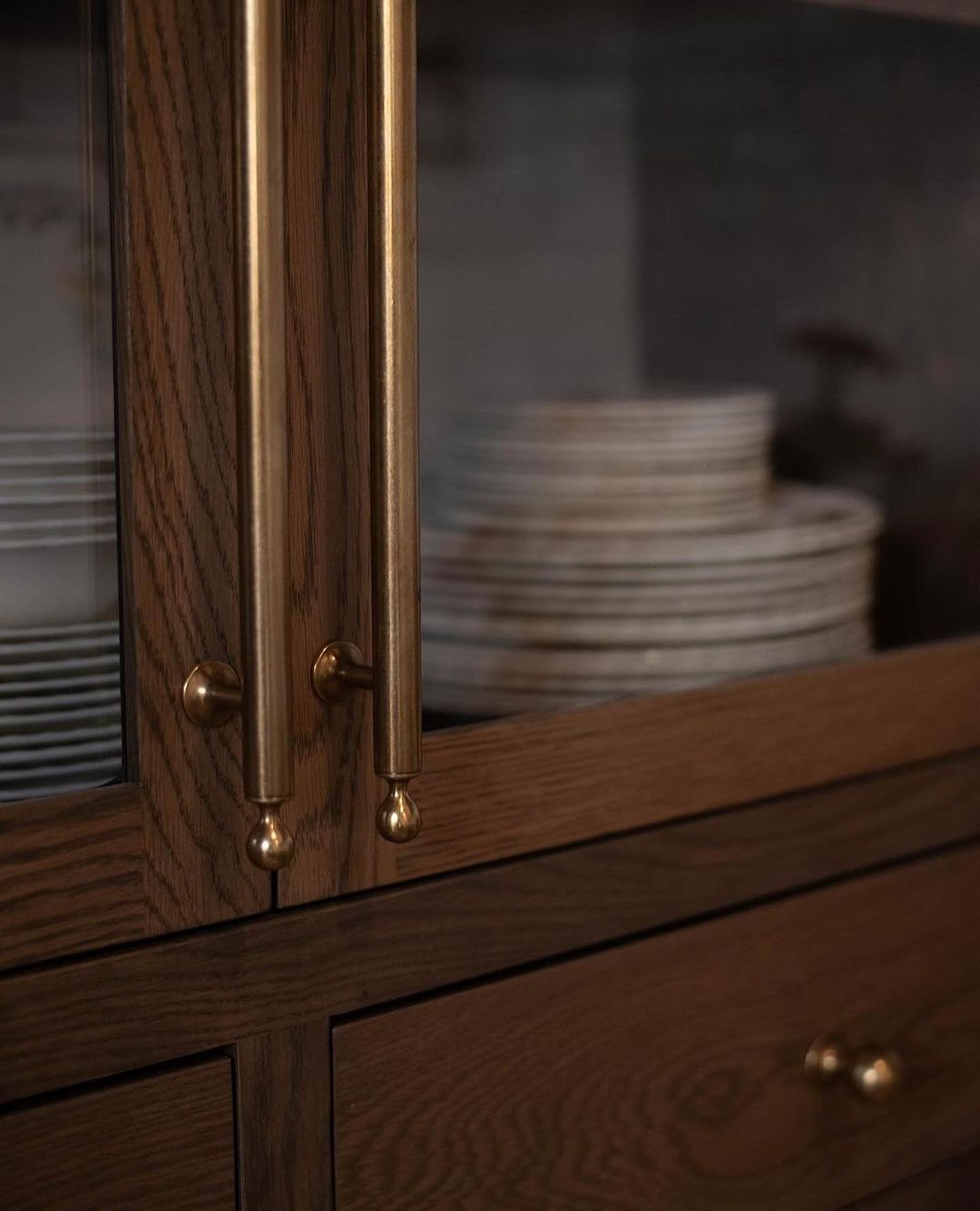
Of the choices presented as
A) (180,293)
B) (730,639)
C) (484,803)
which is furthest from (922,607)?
(180,293)

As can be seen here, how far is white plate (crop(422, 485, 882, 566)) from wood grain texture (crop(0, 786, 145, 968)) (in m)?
0.12

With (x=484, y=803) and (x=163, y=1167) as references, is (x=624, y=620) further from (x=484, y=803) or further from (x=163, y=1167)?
(x=163, y=1167)

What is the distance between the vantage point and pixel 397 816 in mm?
388

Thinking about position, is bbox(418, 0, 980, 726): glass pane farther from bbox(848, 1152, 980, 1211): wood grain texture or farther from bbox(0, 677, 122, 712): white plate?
bbox(848, 1152, 980, 1211): wood grain texture

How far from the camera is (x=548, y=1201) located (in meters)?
0.47

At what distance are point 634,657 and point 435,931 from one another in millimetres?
117

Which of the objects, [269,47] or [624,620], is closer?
[269,47]

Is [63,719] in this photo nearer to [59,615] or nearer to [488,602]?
[59,615]

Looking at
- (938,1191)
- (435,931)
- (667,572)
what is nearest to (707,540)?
(667,572)

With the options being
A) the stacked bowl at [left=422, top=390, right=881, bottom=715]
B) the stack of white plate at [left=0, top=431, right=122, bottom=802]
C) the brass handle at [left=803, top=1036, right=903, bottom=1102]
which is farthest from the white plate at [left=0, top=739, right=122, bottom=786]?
the brass handle at [left=803, top=1036, right=903, bottom=1102]

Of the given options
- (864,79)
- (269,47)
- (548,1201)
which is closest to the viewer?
(269,47)

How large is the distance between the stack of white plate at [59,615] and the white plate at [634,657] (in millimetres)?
105

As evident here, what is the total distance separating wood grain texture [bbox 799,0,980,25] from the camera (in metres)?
0.55

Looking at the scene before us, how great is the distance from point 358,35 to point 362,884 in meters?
0.23
